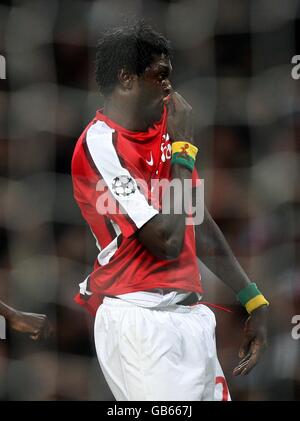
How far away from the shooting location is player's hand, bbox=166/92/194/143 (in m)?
1.43

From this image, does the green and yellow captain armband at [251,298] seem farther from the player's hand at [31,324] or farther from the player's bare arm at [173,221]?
the player's hand at [31,324]

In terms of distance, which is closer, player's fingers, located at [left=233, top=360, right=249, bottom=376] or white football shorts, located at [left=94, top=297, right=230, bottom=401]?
white football shorts, located at [left=94, top=297, right=230, bottom=401]

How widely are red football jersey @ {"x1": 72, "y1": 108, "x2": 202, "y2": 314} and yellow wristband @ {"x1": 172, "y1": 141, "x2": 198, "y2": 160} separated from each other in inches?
1.5

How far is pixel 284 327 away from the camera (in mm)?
1624

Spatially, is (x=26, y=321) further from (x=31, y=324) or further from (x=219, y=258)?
(x=219, y=258)

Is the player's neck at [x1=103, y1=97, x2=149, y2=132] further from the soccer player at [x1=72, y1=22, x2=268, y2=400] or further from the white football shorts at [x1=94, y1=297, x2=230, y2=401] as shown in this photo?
the white football shorts at [x1=94, y1=297, x2=230, y2=401]

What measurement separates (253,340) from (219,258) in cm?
15

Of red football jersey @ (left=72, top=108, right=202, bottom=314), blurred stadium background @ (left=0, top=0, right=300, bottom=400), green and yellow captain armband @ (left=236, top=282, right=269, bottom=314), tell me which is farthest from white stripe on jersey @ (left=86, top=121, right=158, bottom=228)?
green and yellow captain armband @ (left=236, top=282, right=269, bottom=314)

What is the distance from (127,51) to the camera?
1.45 metres

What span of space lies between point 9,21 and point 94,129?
31 centimetres

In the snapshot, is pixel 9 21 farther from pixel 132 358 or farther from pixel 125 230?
pixel 132 358

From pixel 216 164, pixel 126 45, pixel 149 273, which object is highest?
pixel 126 45

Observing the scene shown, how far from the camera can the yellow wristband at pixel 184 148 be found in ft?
4.61

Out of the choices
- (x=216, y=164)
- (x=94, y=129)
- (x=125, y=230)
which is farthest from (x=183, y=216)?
(x=216, y=164)
